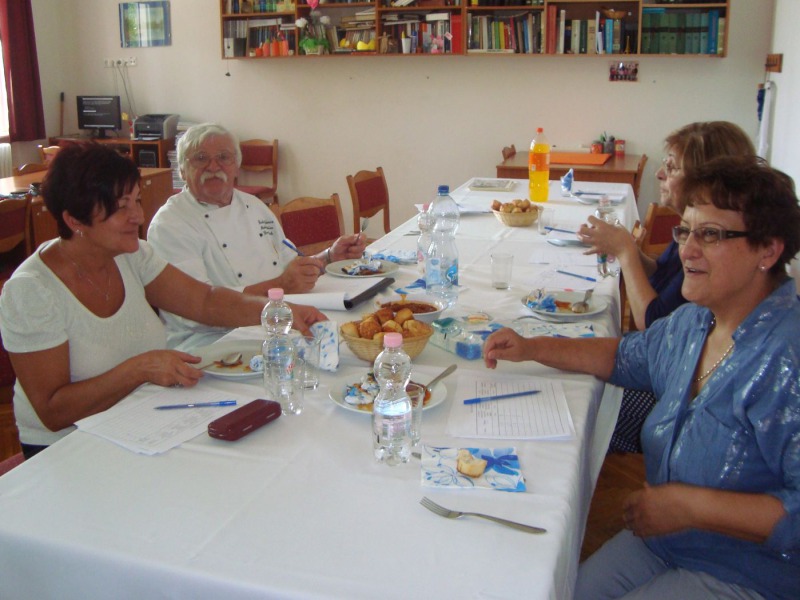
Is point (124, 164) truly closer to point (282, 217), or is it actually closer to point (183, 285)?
point (183, 285)

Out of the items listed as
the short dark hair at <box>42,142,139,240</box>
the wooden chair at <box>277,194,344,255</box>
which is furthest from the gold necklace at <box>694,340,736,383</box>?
the wooden chair at <box>277,194,344,255</box>

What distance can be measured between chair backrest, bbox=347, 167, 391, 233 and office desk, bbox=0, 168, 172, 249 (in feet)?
3.39

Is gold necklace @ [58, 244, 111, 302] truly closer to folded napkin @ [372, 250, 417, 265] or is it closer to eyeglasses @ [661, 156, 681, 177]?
folded napkin @ [372, 250, 417, 265]

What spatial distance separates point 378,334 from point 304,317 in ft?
0.93

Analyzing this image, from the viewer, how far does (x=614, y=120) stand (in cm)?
532

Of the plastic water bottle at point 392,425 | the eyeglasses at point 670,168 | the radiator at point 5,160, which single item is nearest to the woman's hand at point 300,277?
the plastic water bottle at point 392,425

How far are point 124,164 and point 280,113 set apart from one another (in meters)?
4.50

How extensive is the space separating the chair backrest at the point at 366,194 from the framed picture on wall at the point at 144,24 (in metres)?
3.12

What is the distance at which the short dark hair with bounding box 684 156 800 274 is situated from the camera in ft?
4.26

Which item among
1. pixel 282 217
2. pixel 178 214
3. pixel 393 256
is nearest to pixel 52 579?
pixel 178 214

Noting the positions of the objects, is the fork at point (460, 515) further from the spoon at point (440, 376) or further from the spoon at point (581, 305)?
the spoon at point (581, 305)

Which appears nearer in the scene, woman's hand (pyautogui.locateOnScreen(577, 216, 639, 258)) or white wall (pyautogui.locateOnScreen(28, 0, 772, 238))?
woman's hand (pyautogui.locateOnScreen(577, 216, 639, 258))

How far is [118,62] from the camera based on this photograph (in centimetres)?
648

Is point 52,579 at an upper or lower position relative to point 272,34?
lower
